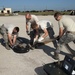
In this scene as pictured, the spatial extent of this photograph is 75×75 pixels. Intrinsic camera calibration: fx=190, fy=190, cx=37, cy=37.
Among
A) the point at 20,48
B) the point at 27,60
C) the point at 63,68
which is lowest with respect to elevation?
the point at 27,60

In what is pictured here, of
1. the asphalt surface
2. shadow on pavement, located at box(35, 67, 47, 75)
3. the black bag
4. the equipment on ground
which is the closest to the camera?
the equipment on ground

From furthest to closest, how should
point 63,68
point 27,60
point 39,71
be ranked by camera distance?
point 27,60 < point 39,71 < point 63,68

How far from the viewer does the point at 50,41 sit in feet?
30.3

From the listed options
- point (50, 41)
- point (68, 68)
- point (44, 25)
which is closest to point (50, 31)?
point (44, 25)

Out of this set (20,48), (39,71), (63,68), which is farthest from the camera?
(20,48)

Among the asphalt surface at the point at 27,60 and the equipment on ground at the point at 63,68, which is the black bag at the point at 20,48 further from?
the equipment on ground at the point at 63,68

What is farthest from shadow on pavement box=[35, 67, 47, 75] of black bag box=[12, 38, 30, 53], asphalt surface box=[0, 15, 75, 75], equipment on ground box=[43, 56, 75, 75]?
black bag box=[12, 38, 30, 53]

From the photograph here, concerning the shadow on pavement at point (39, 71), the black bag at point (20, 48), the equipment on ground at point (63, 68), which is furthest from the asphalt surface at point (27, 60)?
the equipment on ground at point (63, 68)

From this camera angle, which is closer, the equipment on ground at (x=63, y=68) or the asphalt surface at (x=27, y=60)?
the equipment on ground at (x=63, y=68)

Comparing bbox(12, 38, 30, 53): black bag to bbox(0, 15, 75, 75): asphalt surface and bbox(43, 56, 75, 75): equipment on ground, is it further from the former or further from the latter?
bbox(43, 56, 75, 75): equipment on ground

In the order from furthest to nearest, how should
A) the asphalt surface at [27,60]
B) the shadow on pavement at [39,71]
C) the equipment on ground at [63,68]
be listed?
the asphalt surface at [27,60], the shadow on pavement at [39,71], the equipment on ground at [63,68]

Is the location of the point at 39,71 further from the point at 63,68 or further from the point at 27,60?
the point at 27,60

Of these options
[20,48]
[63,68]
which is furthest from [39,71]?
[20,48]

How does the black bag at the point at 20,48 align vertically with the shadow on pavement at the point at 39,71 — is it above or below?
above
